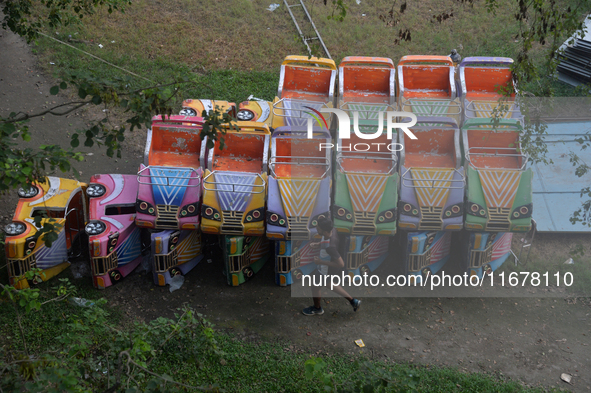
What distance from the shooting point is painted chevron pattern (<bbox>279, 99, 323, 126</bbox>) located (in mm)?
8617

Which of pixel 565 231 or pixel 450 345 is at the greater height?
pixel 565 231

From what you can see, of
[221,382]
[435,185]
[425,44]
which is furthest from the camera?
[425,44]

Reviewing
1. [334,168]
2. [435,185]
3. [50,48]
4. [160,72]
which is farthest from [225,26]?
[435,185]

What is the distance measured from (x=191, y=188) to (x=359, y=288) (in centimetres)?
273

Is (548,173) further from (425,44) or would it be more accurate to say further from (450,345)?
(425,44)

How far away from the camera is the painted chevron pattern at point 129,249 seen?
7.50 m

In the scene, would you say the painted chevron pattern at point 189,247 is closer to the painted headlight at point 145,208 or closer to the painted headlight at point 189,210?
the painted headlight at point 189,210

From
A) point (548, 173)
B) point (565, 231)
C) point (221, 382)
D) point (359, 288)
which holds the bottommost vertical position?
point (221, 382)

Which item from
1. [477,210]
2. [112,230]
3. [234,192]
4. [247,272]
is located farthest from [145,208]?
[477,210]

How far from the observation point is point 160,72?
475 inches

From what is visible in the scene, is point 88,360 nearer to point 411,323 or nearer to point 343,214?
point 343,214

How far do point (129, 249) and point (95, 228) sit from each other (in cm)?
58

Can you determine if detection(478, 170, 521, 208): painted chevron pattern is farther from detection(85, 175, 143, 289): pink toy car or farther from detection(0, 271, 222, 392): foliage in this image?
detection(85, 175, 143, 289): pink toy car

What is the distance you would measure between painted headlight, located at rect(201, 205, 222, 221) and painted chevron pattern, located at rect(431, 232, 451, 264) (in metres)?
3.01
